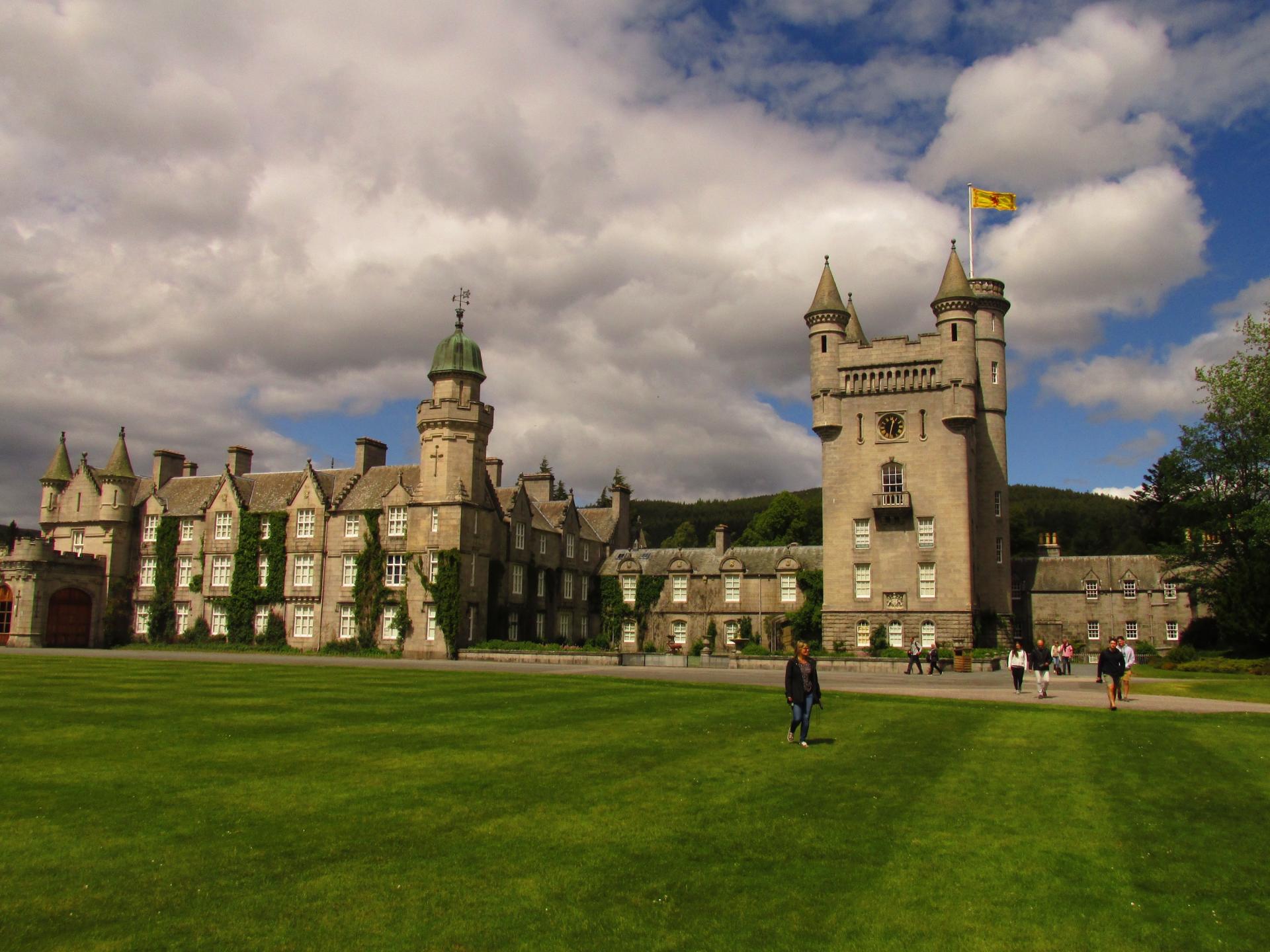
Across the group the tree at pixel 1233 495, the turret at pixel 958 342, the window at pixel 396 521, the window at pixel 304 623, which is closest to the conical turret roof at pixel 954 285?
the turret at pixel 958 342

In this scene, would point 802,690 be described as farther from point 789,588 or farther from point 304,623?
point 789,588

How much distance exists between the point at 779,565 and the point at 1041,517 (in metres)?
89.2

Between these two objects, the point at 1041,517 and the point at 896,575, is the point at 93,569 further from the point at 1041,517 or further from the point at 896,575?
the point at 1041,517

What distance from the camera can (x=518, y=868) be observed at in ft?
29.5

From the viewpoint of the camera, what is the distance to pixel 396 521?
5453 centimetres

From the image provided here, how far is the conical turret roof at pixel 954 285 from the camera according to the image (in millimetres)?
54250

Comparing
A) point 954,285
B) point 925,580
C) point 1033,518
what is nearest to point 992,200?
point 954,285

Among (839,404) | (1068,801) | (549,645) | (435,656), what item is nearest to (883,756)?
(1068,801)

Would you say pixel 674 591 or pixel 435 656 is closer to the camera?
pixel 435 656

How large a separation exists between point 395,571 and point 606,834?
45.9m

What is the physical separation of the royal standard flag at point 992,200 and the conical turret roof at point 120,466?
2266 inches

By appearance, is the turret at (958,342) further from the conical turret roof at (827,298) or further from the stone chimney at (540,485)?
the stone chimney at (540,485)

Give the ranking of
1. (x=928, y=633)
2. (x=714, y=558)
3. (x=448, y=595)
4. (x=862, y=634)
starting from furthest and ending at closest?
(x=714, y=558)
(x=862, y=634)
(x=928, y=633)
(x=448, y=595)

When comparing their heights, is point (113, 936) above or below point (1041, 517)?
below
